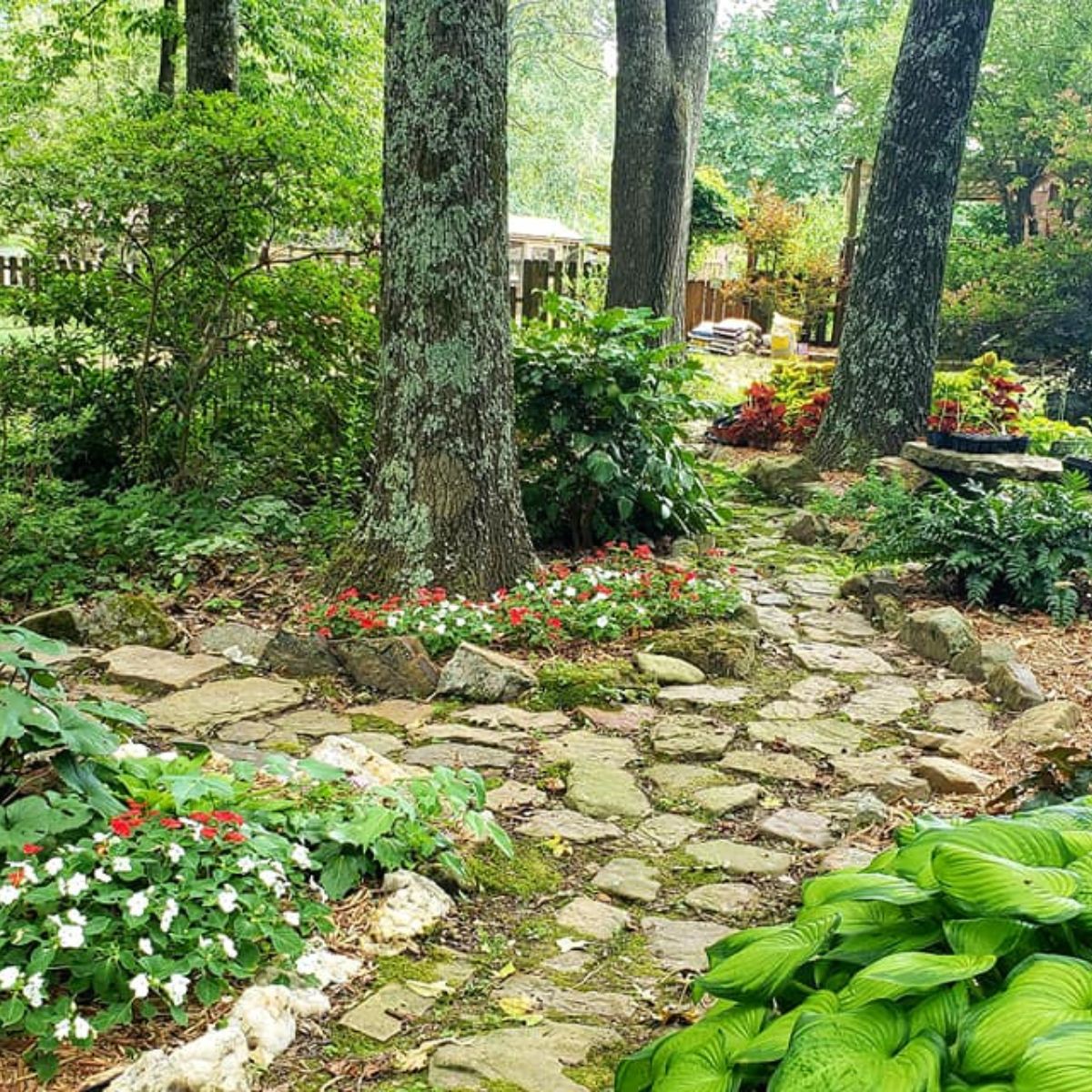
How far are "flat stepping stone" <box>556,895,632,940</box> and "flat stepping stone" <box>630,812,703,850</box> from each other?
399 mm

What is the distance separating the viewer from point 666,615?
5148mm

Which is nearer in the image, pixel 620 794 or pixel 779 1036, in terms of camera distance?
pixel 779 1036

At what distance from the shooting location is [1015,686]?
449 centimetres

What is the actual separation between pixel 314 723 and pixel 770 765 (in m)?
1.50

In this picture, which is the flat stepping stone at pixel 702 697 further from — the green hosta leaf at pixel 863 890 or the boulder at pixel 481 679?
the green hosta leaf at pixel 863 890

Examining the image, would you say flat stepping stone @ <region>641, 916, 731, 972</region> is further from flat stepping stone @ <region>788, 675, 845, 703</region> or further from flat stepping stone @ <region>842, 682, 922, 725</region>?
flat stepping stone @ <region>788, 675, 845, 703</region>

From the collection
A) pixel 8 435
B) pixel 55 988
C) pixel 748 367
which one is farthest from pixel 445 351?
pixel 748 367

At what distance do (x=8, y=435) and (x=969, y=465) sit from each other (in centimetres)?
568

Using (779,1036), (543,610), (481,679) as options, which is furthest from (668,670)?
(779,1036)

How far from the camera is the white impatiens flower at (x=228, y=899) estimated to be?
227cm

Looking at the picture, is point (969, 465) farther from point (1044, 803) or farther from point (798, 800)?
point (1044, 803)

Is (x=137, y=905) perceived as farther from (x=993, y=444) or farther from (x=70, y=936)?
(x=993, y=444)

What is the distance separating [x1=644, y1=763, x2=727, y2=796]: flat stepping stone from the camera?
3.65 metres

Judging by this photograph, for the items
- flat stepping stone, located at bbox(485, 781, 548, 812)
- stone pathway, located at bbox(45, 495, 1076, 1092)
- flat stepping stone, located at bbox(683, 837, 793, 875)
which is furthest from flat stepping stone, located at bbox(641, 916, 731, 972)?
flat stepping stone, located at bbox(485, 781, 548, 812)
